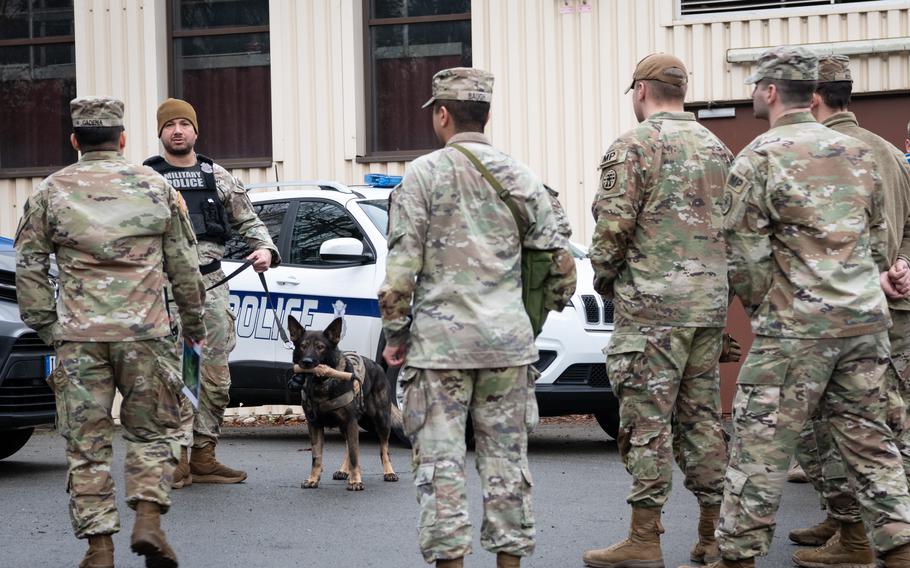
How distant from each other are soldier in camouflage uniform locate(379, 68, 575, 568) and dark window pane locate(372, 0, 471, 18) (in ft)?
27.3

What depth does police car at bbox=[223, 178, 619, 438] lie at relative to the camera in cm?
940

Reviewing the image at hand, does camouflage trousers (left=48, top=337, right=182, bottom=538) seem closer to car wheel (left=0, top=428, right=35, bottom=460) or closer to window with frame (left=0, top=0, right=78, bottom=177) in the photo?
car wheel (left=0, top=428, right=35, bottom=460)

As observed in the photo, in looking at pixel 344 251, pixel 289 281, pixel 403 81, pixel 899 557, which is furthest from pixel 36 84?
pixel 899 557

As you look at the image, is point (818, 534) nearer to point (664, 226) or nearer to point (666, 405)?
point (666, 405)

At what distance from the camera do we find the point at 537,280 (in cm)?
538

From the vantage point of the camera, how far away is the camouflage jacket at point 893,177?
6203 millimetres

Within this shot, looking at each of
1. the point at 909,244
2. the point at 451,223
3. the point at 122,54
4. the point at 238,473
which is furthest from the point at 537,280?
the point at 122,54

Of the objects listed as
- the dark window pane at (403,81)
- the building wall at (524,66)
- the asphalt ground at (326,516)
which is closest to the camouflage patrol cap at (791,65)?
the asphalt ground at (326,516)

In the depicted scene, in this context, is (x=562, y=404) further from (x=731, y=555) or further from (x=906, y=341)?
(x=731, y=555)

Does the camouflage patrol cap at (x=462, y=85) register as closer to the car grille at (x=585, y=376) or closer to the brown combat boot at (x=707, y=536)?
the brown combat boot at (x=707, y=536)

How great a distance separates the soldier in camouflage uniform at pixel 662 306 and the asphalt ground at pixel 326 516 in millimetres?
461

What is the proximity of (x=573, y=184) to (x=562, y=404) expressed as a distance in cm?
370

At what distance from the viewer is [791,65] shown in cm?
543

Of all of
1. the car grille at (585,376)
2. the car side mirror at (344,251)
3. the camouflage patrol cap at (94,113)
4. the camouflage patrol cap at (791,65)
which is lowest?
the car grille at (585,376)
